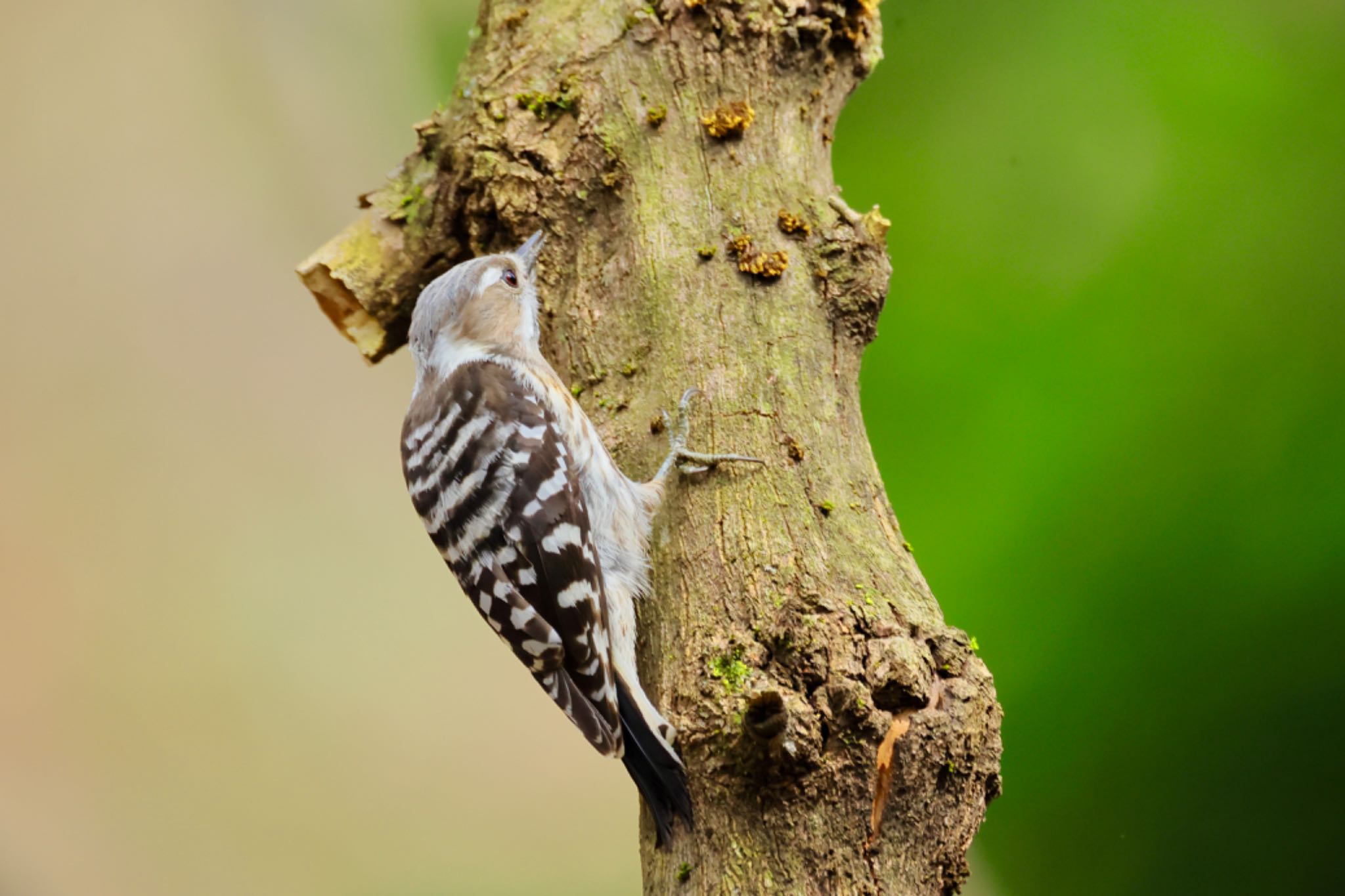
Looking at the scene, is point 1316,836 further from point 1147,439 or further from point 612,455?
point 612,455

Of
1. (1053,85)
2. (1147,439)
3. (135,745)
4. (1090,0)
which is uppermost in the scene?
(1090,0)

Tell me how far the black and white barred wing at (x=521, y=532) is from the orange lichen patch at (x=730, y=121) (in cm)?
75

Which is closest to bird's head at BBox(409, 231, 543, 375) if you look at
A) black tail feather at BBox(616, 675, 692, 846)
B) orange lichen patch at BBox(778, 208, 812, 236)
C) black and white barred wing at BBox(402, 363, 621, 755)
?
black and white barred wing at BBox(402, 363, 621, 755)

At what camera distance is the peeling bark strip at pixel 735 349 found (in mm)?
1474

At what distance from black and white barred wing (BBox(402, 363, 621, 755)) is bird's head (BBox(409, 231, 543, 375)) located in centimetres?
12

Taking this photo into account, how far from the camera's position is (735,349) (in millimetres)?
1971

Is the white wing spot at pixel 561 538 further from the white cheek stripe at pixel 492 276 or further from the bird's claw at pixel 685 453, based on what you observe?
the white cheek stripe at pixel 492 276

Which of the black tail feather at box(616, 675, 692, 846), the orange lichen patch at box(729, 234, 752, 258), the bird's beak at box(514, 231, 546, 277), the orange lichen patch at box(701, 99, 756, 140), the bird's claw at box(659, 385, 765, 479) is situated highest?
the orange lichen patch at box(701, 99, 756, 140)

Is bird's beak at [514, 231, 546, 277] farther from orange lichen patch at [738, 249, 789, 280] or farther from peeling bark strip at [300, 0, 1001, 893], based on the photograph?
orange lichen patch at [738, 249, 789, 280]

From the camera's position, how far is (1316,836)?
8.07 ft

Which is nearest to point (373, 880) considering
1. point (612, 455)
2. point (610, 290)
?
point (612, 455)

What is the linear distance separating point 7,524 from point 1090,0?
4.00m

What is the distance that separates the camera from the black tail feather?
1577 mm

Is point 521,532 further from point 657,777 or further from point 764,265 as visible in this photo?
point 764,265
